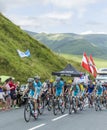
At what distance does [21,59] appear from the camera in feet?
216

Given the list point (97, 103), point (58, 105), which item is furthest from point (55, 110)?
point (97, 103)

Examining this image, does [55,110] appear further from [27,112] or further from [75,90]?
[27,112]

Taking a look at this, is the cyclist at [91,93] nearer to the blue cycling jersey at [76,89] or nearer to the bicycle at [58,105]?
the blue cycling jersey at [76,89]

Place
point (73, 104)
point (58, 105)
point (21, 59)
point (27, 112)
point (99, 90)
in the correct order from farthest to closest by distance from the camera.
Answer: point (21, 59)
point (99, 90)
point (73, 104)
point (58, 105)
point (27, 112)

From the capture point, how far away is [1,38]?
227 feet

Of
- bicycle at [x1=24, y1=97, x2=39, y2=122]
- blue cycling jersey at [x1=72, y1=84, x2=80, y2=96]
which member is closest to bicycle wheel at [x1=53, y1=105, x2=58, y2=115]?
blue cycling jersey at [x1=72, y1=84, x2=80, y2=96]

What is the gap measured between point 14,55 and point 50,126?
4804 centimetres

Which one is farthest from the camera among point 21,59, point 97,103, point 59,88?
point 21,59

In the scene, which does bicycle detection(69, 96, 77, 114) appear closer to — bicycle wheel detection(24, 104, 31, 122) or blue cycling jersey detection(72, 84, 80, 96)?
blue cycling jersey detection(72, 84, 80, 96)

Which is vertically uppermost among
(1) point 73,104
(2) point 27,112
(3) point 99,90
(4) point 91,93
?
(3) point 99,90

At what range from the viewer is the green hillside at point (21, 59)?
5834 centimetres

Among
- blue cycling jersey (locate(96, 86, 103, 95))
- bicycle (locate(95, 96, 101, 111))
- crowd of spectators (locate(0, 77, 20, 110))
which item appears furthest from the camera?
blue cycling jersey (locate(96, 86, 103, 95))

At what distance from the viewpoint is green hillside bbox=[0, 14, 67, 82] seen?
58344 millimetres

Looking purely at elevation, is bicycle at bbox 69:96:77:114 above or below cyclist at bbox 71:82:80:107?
below
